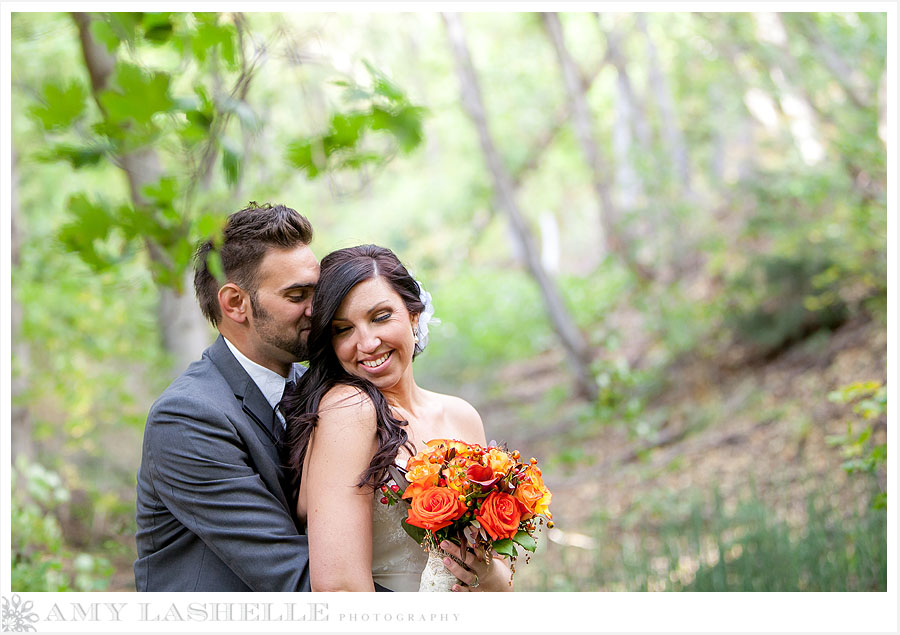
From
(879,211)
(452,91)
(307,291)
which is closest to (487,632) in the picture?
(307,291)

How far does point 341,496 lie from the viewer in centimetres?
203

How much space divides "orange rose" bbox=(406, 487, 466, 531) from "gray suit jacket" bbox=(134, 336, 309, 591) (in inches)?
13.1

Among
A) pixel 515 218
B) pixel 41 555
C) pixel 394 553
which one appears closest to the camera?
pixel 394 553

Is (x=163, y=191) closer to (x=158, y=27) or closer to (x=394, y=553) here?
(x=158, y=27)

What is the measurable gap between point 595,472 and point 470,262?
452 inches

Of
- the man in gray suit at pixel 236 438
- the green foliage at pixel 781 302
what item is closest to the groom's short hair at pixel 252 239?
the man in gray suit at pixel 236 438

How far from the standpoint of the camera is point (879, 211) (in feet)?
19.8

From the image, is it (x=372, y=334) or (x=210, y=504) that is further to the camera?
(x=372, y=334)

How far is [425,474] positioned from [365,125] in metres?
1.03

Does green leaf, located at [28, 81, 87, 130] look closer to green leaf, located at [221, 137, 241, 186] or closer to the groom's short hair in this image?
green leaf, located at [221, 137, 241, 186]

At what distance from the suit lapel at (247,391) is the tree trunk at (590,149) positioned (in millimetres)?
7338

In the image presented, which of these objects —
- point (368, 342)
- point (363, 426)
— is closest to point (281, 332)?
point (368, 342)

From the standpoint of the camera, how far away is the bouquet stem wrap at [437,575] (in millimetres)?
2088

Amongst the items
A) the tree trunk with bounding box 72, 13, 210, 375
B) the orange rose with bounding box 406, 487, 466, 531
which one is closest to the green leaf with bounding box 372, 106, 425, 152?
the orange rose with bounding box 406, 487, 466, 531
